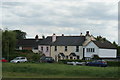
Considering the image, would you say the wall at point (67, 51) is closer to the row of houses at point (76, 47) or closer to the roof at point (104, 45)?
the row of houses at point (76, 47)

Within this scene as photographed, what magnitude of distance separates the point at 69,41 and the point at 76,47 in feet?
11.3

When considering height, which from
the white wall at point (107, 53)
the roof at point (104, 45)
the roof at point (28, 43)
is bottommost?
the white wall at point (107, 53)

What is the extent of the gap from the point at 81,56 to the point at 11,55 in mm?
17581

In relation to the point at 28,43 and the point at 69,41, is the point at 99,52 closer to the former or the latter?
the point at 69,41

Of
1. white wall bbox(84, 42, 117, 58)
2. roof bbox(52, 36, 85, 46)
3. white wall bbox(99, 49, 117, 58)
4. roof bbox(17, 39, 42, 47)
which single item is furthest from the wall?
roof bbox(17, 39, 42, 47)

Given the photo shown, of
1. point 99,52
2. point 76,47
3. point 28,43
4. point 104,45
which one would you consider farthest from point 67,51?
point 28,43

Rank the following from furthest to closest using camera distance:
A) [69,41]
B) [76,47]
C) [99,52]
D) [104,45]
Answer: [69,41] → [76,47] → [104,45] → [99,52]

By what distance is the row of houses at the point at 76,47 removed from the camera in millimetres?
68050

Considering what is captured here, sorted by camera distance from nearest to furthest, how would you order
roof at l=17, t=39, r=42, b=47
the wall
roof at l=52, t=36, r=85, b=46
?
the wall
roof at l=52, t=36, r=85, b=46
roof at l=17, t=39, r=42, b=47

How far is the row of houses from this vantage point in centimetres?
6805

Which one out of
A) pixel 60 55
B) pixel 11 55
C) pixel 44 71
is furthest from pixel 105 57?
pixel 44 71

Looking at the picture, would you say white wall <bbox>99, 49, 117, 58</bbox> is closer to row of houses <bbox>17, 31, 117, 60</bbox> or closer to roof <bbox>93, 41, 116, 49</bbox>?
row of houses <bbox>17, 31, 117, 60</bbox>

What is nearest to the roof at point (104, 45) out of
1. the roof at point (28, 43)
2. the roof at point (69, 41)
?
the roof at point (69, 41)

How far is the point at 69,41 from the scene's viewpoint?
7375 cm
